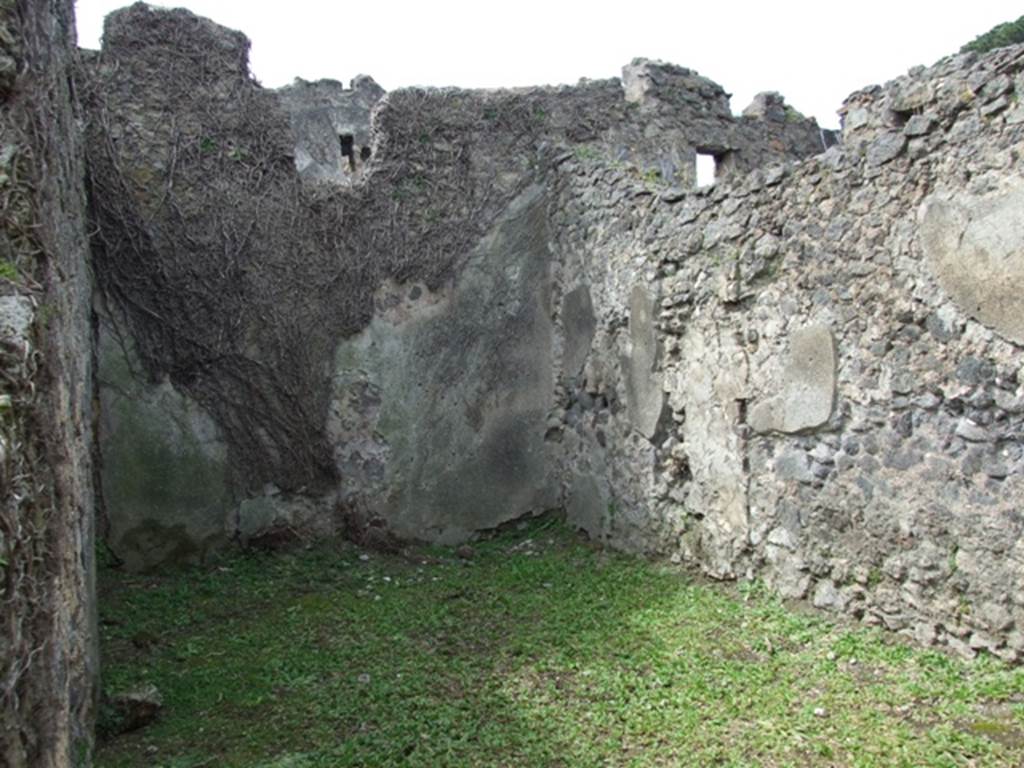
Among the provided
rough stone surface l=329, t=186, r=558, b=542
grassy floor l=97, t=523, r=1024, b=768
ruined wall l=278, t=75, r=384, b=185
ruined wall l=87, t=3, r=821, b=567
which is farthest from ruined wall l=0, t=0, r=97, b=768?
ruined wall l=278, t=75, r=384, b=185

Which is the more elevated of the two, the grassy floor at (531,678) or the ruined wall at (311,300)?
the ruined wall at (311,300)

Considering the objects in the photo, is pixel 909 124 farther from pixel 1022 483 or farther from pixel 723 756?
pixel 723 756

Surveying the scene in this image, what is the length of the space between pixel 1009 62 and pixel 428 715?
354 centimetres

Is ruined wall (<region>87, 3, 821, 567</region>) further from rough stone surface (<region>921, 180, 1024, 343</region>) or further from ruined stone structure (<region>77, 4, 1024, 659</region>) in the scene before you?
rough stone surface (<region>921, 180, 1024, 343</region>)

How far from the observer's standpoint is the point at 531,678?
3.95m

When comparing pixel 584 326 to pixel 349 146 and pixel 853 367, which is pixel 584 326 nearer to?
pixel 853 367

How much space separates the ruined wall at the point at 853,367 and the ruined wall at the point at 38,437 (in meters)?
3.35

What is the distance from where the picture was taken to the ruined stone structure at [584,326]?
3.72 meters

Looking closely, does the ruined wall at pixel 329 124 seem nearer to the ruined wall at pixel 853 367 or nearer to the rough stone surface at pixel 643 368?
the ruined wall at pixel 853 367

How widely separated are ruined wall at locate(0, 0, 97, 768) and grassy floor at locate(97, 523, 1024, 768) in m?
0.70

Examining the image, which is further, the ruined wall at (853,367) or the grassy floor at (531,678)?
the ruined wall at (853,367)

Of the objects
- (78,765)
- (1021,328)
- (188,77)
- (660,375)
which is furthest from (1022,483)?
(188,77)

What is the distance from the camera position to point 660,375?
5.55 meters

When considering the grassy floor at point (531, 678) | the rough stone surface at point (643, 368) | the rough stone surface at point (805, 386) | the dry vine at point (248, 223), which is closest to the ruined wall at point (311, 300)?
the dry vine at point (248, 223)
